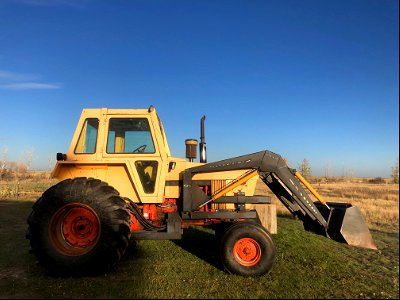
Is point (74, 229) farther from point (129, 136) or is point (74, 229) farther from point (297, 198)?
point (297, 198)

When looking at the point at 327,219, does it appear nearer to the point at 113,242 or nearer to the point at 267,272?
the point at 267,272

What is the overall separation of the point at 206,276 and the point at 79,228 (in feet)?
8.05

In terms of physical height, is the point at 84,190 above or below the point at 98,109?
below

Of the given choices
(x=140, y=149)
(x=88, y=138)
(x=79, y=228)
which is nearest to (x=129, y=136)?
(x=140, y=149)

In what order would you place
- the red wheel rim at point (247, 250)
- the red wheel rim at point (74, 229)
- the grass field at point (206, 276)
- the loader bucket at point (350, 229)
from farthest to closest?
the loader bucket at point (350, 229) → the red wheel rim at point (247, 250) → the red wheel rim at point (74, 229) → the grass field at point (206, 276)

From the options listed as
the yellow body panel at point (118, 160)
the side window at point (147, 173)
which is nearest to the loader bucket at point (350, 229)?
the yellow body panel at point (118, 160)

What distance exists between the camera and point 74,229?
19.4ft

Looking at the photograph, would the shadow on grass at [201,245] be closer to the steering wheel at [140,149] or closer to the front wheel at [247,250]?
the front wheel at [247,250]

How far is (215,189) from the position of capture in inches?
270

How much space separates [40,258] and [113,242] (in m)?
1.34

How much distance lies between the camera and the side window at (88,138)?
21.0 feet

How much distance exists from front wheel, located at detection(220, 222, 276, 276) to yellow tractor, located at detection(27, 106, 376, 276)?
17 millimetres

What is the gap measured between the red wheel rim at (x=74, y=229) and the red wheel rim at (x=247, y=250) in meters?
2.50

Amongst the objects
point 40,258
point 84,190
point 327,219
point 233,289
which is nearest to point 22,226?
point 40,258
